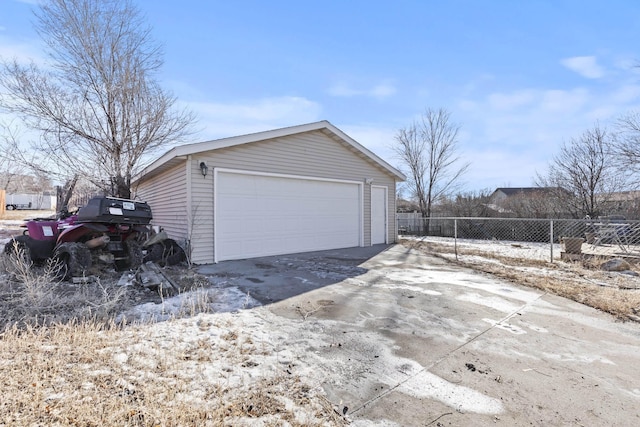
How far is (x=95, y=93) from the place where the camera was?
9.71m

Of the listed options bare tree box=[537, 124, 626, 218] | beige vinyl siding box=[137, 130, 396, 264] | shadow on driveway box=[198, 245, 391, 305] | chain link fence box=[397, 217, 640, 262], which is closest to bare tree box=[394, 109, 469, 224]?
chain link fence box=[397, 217, 640, 262]

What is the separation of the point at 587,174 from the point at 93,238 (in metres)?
18.5

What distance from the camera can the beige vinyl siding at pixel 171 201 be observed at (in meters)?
7.37

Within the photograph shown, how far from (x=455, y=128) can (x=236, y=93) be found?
1398cm

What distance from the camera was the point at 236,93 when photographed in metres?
10.0

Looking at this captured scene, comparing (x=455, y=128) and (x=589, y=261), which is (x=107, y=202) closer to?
(x=589, y=261)

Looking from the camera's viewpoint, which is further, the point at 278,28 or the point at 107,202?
the point at 278,28

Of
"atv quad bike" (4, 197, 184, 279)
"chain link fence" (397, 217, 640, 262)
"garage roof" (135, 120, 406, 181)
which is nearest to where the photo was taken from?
"atv quad bike" (4, 197, 184, 279)

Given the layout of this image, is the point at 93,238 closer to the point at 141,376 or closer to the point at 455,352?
the point at 141,376

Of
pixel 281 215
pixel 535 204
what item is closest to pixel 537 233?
pixel 535 204

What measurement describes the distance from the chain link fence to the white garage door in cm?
326

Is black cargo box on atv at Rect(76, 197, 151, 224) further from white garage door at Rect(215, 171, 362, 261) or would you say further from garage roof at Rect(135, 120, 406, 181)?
white garage door at Rect(215, 171, 362, 261)

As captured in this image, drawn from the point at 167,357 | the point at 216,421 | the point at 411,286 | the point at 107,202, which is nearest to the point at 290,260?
the point at 411,286

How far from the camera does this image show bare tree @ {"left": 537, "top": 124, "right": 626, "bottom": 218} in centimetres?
1343
